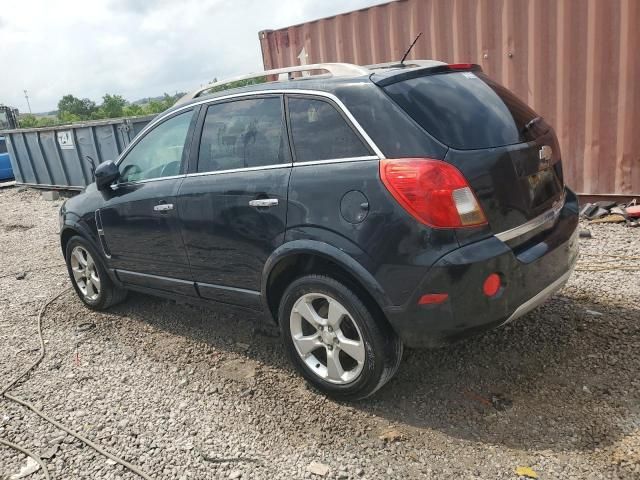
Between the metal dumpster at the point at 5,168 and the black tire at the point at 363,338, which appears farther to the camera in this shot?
the metal dumpster at the point at 5,168

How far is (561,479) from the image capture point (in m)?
2.34

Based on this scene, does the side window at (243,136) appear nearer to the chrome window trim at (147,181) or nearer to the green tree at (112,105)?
the chrome window trim at (147,181)

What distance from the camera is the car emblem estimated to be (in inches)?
114

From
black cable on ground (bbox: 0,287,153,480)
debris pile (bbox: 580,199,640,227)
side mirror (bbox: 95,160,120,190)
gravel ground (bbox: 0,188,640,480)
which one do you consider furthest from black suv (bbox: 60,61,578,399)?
debris pile (bbox: 580,199,640,227)

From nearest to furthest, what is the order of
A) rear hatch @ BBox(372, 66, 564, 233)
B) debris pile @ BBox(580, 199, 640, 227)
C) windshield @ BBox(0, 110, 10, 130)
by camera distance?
rear hatch @ BBox(372, 66, 564, 233), debris pile @ BBox(580, 199, 640, 227), windshield @ BBox(0, 110, 10, 130)

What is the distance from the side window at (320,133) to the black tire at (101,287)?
244 cm

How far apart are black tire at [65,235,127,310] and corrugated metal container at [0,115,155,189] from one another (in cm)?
509

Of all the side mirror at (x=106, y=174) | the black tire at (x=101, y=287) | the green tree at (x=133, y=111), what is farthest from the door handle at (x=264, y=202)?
the green tree at (x=133, y=111)

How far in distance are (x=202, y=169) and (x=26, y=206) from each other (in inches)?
424

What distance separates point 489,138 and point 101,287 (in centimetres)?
353

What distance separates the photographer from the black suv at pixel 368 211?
8.34ft

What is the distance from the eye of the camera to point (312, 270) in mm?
3000

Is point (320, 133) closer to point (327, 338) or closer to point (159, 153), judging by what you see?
point (327, 338)

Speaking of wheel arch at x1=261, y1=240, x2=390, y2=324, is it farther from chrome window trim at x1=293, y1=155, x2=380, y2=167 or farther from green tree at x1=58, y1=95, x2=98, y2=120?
green tree at x1=58, y1=95, x2=98, y2=120
